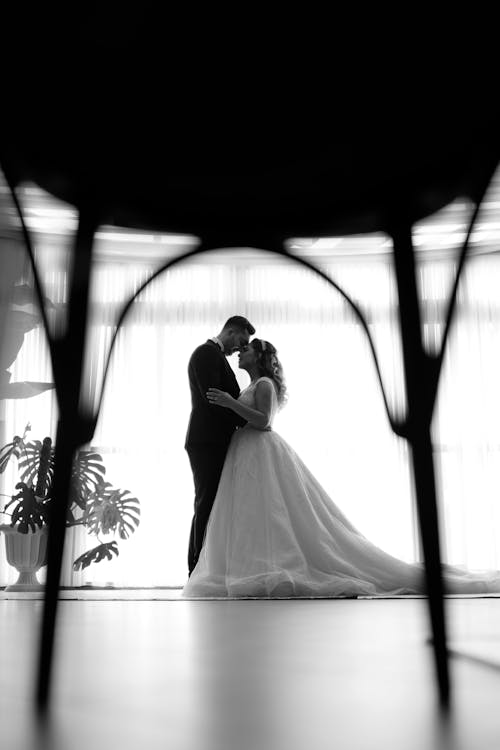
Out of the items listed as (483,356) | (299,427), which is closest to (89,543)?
(299,427)

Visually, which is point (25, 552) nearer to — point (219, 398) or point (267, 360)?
point (219, 398)

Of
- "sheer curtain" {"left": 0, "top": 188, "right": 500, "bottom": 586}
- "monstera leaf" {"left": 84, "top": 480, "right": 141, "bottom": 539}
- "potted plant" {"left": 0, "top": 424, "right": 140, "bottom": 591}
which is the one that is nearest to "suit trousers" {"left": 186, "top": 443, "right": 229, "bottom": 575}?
"potted plant" {"left": 0, "top": 424, "right": 140, "bottom": 591}

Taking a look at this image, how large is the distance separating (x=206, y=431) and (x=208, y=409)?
0.37 ft

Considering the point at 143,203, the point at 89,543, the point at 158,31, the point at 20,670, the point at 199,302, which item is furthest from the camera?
the point at 199,302

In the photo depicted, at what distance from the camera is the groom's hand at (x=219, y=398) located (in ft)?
12.9

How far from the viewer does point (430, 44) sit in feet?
1.40

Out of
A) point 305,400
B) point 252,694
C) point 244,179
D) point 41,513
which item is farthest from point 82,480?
point 244,179

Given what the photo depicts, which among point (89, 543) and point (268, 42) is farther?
point (89, 543)

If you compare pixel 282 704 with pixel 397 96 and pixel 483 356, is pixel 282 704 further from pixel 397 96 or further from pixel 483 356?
pixel 483 356

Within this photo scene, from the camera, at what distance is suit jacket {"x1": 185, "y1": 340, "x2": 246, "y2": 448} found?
158 inches

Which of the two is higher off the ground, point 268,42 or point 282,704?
point 268,42

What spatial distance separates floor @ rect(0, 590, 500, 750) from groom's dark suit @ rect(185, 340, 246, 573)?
2.84 metres

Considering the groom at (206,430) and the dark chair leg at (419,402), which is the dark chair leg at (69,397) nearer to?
the dark chair leg at (419,402)

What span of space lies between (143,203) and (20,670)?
491 mm
